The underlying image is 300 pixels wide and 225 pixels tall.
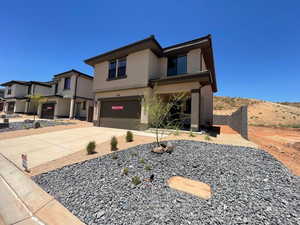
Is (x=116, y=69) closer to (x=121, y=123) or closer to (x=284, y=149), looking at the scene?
(x=121, y=123)

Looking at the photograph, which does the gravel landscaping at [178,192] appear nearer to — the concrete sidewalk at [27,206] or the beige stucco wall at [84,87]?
the concrete sidewalk at [27,206]

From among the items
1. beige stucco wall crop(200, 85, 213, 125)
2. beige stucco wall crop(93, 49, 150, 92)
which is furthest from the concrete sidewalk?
beige stucco wall crop(200, 85, 213, 125)

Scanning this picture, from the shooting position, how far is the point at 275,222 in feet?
7.28

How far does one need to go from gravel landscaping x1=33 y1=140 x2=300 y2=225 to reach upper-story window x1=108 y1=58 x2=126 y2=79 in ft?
31.8

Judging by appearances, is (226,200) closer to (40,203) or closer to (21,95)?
(40,203)

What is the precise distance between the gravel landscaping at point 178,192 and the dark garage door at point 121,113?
257 inches

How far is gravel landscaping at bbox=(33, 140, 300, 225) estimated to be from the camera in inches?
95.9

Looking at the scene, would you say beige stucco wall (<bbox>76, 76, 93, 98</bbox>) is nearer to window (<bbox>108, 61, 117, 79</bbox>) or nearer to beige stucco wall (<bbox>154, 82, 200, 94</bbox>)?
window (<bbox>108, 61, 117, 79</bbox>)

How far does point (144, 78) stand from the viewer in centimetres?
1097

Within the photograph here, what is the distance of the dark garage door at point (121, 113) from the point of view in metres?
11.5

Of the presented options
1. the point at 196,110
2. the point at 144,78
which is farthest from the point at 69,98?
the point at 196,110

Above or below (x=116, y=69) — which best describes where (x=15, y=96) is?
below

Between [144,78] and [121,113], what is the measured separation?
4253 mm

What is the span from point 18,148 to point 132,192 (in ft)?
25.0
